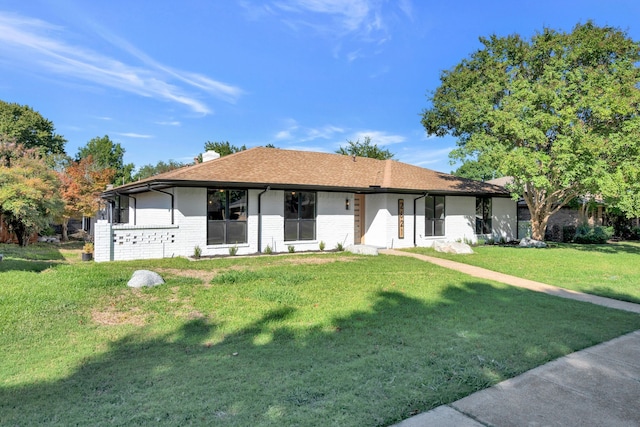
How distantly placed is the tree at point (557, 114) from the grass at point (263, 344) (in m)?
8.56

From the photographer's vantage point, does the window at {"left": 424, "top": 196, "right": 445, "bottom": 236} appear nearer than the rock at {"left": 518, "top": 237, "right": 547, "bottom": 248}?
No

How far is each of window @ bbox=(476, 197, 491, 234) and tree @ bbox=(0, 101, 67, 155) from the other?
39649 millimetres

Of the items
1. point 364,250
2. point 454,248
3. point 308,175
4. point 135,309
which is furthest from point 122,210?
point 454,248

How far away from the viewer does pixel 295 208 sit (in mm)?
15195

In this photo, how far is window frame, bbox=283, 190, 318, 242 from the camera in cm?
1500

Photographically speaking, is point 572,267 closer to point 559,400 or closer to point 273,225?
point 559,400

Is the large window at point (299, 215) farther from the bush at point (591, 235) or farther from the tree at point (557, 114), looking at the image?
the bush at point (591, 235)

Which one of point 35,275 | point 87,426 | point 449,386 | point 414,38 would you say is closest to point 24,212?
point 35,275

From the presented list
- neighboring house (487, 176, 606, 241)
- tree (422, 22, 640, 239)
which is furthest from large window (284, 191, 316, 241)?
neighboring house (487, 176, 606, 241)

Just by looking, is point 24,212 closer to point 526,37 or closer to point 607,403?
point 607,403

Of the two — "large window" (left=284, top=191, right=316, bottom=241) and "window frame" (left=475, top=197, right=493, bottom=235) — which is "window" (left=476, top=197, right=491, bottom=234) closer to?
"window frame" (left=475, top=197, right=493, bottom=235)

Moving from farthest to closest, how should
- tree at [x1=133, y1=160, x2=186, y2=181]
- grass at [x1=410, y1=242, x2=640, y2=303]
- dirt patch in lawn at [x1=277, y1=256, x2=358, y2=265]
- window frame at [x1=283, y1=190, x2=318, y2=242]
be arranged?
tree at [x1=133, y1=160, x2=186, y2=181], window frame at [x1=283, y1=190, x2=318, y2=242], dirt patch in lawn at [x1=277, y1=256, x2=358, y2=265], grass at [x1=410, y1=242, x2=640, y2=303]

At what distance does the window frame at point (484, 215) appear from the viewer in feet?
64.4

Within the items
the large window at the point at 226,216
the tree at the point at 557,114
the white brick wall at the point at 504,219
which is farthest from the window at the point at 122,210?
the white brick wall at the point at 504,219
